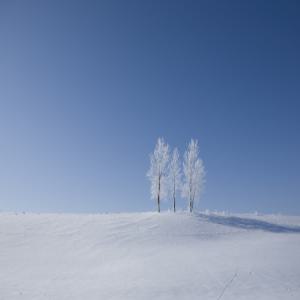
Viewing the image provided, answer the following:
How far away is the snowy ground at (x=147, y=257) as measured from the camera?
693 inches

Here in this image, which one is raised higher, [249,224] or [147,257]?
[249,224]

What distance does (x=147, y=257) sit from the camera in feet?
83.1

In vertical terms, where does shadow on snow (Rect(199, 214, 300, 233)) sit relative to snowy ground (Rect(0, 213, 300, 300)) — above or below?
above

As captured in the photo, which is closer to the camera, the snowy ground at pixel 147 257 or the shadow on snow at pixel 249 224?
the snowy ground at pixel 147 257

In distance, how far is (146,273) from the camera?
20.7 meters

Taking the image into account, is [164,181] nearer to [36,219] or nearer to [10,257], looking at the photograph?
[36,219]

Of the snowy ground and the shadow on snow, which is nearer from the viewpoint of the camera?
the snowy ground

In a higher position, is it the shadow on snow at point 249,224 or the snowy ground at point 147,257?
the shadow on snow at point 249,224

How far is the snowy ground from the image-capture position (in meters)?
17.6

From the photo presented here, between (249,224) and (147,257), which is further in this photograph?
(249,224)

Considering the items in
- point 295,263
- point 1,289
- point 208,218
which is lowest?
point 1,289

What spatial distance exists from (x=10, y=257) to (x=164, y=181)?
29.1m

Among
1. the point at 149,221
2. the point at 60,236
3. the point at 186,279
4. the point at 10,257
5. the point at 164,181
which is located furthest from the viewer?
the point at 164,181

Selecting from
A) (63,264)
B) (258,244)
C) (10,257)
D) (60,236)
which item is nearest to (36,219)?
(60,236)
